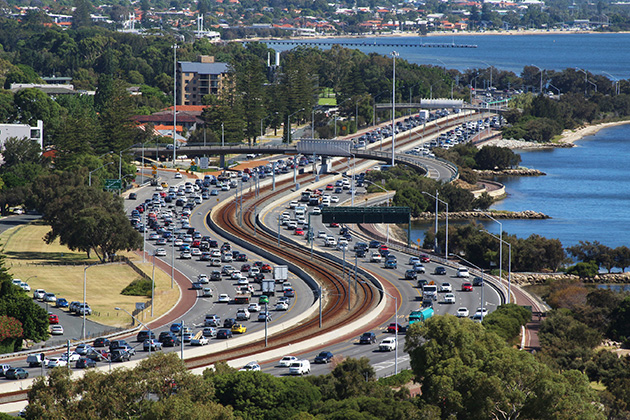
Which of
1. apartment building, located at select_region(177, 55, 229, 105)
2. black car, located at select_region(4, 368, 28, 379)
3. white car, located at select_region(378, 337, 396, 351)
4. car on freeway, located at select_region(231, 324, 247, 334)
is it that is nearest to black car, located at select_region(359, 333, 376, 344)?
white car, located at select_region(378, 337, 396, 351)

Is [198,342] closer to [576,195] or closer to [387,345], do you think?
[387,345]

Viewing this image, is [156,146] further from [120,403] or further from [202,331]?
[120,403]

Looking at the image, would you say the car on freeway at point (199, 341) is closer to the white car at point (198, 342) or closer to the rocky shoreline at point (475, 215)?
the white car at point (198, 342)

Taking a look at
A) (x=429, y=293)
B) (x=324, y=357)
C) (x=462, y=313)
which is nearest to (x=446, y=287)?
(x=429, y=293)

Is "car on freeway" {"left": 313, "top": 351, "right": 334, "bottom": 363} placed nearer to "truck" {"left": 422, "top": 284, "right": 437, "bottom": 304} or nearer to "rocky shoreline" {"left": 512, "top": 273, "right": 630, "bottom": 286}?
"truck" {"left": 422, "top": 284, "right": 437, "bottom": 304}

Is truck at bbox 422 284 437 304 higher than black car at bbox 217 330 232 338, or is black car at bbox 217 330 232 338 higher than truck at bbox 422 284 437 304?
truck at bbox 422 284 437 304
